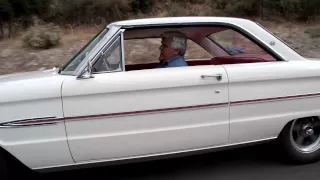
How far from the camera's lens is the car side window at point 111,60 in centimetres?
381

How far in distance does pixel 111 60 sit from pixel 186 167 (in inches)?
59.4

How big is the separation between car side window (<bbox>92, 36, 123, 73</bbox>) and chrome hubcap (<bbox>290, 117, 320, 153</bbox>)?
2.07 metres

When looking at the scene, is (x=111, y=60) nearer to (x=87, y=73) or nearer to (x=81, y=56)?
(x=87, y=73)

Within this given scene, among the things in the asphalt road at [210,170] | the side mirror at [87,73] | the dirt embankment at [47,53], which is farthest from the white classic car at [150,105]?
the dirt embankment at [47,53]

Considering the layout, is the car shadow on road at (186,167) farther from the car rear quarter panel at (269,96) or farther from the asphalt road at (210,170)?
the car rear quarter panel at (269,96)

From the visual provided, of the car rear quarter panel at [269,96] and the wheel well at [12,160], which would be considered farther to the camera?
the car rear quarter panel at [269,96]

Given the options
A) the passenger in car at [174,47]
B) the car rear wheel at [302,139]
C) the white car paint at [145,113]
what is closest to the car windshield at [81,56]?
the white car paint at [145,113]

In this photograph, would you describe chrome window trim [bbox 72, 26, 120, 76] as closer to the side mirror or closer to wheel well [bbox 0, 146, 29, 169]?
the side mirror

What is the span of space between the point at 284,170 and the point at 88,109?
223 centimetres

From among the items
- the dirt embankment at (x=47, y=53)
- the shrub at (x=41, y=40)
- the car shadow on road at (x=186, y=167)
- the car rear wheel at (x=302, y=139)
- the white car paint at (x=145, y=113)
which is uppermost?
the white car paint at (x=145, y=113)

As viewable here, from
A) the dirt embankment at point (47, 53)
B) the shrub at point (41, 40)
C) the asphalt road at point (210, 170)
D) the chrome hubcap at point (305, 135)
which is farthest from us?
the shrub at point (41, 40)

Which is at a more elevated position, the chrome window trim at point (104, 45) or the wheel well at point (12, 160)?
the chrome window trim at point (104, 45)

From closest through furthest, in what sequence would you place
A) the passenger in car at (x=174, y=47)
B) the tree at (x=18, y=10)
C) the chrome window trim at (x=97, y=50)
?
the chrome window trim at (x=97, y=50)
the passenger in car at (x=174, y=47)
the tree at (x=18, y=10)

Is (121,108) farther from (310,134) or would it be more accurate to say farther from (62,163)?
(310,134)
